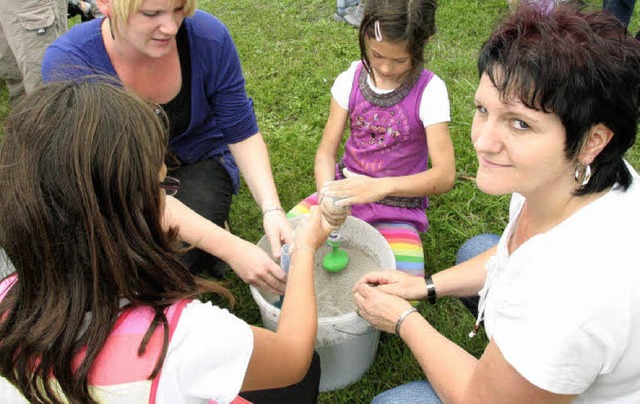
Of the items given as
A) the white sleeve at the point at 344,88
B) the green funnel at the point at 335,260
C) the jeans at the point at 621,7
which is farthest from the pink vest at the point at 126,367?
the jeans at the point at 621,7

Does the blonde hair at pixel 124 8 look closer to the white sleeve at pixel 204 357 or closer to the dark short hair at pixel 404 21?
the dark short hair at pixel 404 21

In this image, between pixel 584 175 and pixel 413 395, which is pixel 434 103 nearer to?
pixel 584 175

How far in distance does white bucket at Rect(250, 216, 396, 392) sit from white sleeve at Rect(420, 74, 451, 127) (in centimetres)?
47

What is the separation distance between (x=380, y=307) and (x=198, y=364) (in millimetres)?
705

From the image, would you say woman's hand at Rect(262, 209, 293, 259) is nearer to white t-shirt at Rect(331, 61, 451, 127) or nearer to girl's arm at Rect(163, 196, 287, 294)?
girl's arm at Rect(163, 196, 287, 294)

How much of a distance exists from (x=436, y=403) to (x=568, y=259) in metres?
0.68

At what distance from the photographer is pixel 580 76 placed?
3.63ft

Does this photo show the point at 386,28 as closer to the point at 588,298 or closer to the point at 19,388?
the point at 588,298

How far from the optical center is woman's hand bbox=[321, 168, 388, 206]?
1853mm

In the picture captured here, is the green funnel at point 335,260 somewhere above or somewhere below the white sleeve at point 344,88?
below

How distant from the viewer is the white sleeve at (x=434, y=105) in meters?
2.05

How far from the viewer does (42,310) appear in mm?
1048

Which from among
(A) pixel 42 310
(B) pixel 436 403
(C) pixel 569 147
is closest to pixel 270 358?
(A) pixel 42 310

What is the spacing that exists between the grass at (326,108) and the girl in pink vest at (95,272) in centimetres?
110
